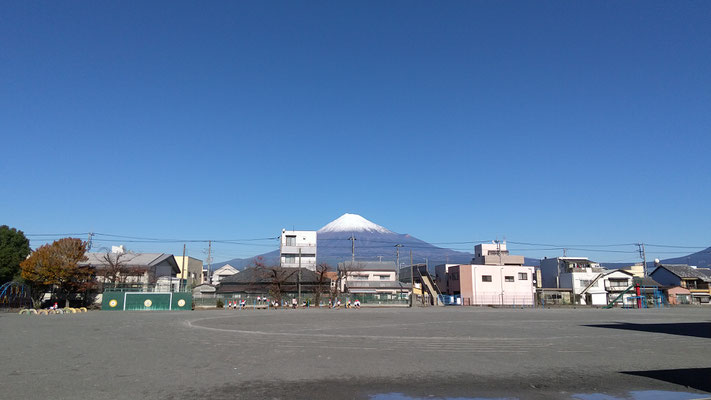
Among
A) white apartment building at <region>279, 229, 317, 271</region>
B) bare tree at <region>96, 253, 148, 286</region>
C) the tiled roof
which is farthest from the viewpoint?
white apartment building at <region>279, 229, 317, 271</region>

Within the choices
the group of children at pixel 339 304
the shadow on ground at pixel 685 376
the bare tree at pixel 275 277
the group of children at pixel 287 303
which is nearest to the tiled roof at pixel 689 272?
the group of children at pixel 339 304

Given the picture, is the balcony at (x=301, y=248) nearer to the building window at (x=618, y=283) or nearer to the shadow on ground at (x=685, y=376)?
the building window at (x=618, y=283)

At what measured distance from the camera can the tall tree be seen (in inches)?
1635

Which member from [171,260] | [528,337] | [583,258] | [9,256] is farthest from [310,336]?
[583,258]

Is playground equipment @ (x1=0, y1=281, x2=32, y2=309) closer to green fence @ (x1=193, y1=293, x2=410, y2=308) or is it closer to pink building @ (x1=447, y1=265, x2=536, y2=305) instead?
green fence @ (x1=193, y1=293, x2=410, y2=308)

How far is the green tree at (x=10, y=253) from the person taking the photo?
45.1 metres

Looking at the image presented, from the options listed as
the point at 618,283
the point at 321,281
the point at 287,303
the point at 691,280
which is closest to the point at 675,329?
the point at 287,303

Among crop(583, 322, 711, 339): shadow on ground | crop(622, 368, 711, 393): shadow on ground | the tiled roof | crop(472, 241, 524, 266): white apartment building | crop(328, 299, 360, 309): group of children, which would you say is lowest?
crop(328, 299, 360, 309): group of children

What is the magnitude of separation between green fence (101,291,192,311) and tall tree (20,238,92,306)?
11.5 feet

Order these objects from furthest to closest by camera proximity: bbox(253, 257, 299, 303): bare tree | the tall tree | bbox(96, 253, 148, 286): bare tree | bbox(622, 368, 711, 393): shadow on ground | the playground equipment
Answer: bbox(253, 257, 299, 303): bare tree
bbox(96, 253, 148, 286): bare tree
the playground equipment
the tall tree
bbox(622, 368, 711, 393): shadow on ground

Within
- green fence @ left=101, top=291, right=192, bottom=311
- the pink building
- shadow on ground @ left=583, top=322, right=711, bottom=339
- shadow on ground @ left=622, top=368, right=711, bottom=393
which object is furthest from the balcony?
shadow on ground @ left=622, top=368, right=711, bottom=393

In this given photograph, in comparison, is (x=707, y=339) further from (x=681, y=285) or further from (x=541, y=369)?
(x=681, y=285)

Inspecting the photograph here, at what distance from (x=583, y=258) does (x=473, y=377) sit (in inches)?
3241

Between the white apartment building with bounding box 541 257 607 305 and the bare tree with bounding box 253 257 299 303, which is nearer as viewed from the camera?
the bare tree with bounding box 253 257 299 303
